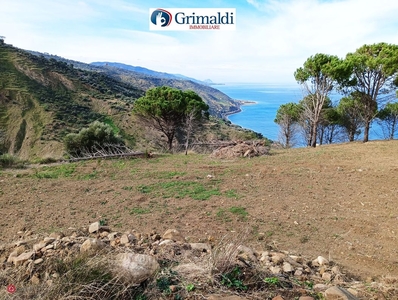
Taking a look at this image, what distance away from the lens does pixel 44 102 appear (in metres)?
29.3

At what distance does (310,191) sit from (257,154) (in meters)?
4.96

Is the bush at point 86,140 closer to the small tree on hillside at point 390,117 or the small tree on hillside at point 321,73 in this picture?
the small tree on hillside at point 321,73

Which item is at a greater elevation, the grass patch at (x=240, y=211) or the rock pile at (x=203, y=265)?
the rock pile at (x=203, y=265)

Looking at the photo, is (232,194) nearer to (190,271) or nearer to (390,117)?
(190,271)

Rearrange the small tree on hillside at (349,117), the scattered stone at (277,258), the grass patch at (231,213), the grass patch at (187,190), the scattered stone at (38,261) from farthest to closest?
the small tree on hillside at (349,117)
the grass patch at (187,190)
the grass patch at (231,213)
the scattered stone at (277,258)
the scattered stone at (38,261)

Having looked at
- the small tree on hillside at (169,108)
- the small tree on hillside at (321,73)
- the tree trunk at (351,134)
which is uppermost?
the small tree on hillside at (321,73)

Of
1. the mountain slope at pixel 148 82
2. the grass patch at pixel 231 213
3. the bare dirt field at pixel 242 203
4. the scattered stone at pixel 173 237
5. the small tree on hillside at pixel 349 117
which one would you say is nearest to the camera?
the scattered stone at pixel 173 237

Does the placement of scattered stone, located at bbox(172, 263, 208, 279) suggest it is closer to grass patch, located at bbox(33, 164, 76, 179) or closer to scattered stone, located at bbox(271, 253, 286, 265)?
scattered stone, located at bbox(271, 253, 286, 265)

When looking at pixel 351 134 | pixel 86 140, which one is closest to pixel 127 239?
pixel 86 140

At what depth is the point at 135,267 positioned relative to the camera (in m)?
Answer: 2.47

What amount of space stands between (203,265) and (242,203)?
3.36 m

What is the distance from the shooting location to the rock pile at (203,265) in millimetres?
2455

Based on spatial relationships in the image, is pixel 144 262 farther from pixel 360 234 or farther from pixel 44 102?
pixel 44 102

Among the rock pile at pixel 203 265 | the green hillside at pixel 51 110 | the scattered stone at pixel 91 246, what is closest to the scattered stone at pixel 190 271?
the rock pile at pixel 203 265
